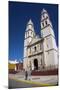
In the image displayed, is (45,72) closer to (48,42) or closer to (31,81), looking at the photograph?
(31,81)

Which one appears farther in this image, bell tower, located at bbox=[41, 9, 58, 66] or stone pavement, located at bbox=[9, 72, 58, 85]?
bell tower, located at bbox=[41, 9, 58, 66]

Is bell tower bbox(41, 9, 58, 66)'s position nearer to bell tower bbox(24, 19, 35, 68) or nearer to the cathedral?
the cathedral

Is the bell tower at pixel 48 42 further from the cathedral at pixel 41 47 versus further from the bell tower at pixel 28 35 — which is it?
the bell tower at pixel 28 35

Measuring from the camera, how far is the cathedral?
2.12 meters

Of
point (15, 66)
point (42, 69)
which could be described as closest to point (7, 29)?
point (15, 66)

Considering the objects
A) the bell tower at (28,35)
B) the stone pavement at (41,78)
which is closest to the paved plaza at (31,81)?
the stone pavement at (41,78)

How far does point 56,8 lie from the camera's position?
2.21 meters

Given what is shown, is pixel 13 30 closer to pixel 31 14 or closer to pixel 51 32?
pixel 31 14

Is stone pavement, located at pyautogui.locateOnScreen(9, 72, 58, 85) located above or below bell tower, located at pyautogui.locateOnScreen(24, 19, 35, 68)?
below

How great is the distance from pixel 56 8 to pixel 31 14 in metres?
0.27

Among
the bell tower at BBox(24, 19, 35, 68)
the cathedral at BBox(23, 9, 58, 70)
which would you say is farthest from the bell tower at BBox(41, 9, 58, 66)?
the bell tower at BBox(24, 19, 35, 68)

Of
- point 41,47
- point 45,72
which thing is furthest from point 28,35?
point 45,72

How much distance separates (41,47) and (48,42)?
92mm

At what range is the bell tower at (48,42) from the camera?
2.17m
